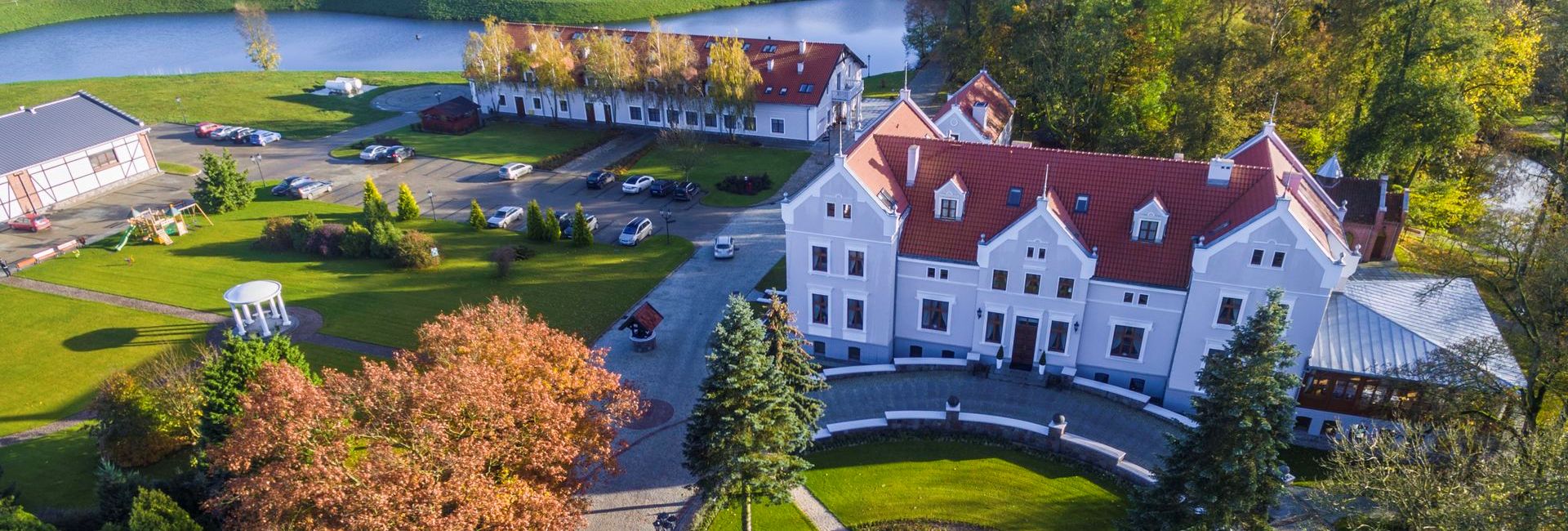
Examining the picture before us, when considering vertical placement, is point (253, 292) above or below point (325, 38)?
below

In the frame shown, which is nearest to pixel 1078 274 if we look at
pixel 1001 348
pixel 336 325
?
pixel 1001 348

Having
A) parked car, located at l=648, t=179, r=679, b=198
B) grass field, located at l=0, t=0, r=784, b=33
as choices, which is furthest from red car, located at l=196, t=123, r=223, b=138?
grass field, located at l=0, t=0, r=784, b=33

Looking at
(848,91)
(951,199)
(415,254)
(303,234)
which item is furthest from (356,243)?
(848,91)

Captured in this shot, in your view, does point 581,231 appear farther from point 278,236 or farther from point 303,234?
point 278,236

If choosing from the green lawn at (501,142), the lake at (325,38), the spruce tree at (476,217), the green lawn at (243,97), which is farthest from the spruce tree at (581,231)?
the lake at (325,38)

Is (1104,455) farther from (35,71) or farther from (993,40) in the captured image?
(35,71)

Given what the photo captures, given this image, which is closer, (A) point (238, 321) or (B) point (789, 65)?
(A) point (238, 321)

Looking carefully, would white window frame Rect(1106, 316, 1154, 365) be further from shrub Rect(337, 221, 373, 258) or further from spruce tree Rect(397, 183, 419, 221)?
spruce tree Rect(397, 183, 419, 221)
